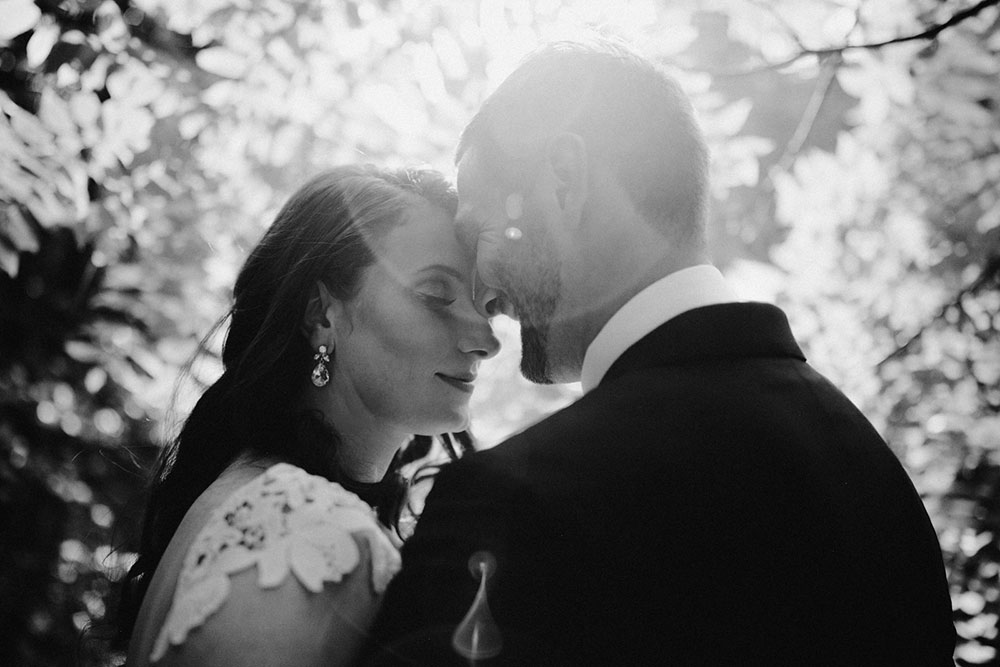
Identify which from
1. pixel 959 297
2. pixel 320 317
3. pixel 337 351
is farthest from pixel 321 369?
pixel 959 297

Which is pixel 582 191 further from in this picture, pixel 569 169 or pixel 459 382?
pixel 459 382

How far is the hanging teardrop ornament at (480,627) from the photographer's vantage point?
1.61 m

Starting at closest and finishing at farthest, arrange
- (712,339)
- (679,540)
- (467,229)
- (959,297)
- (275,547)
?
(679,540)
(712,339)
(275,547)
(467,229)
(959,297)

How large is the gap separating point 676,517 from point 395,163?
2.29 m

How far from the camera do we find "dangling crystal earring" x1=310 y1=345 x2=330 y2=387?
3004 millimetres

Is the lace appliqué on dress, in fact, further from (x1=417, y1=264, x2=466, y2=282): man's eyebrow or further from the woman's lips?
(x1=417, y1=264, x2=466, y2=282): man's eyebrow

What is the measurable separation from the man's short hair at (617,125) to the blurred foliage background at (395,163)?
2.82 ft

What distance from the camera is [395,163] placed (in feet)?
11.5

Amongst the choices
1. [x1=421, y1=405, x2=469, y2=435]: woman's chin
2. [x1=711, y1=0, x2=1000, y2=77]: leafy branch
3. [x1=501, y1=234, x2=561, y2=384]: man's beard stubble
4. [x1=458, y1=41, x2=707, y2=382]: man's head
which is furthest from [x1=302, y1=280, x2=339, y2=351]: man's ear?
[x1=711, y1=0, x2=1000, y2=77]: leafy branch

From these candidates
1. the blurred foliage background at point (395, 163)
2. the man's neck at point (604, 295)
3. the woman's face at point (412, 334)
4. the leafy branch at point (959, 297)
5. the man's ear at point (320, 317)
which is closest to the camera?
the man's neck at point (604, 295)

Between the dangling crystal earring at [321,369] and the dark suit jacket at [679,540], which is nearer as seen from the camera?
the dark suit jacket at [679,540]

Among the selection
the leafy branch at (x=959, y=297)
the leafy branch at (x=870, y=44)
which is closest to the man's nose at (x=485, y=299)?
the leafy branch at (x=870, y=44)

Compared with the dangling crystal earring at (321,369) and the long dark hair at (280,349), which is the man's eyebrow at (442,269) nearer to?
the long dark hair at (280,349)

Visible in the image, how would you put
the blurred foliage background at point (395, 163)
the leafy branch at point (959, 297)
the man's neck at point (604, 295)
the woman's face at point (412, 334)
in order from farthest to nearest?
the leafy branch at point (959, 297)
the blurred foliage background at point (395, 163)
the woman's face at point (412, 334)
the man's neck at point (604, 295)
